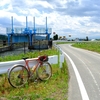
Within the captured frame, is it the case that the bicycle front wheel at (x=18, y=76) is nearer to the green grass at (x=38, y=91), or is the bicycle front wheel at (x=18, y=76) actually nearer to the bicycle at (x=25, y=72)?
the bicycle at (x=25, y=72)

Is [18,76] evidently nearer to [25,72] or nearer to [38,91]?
[25,72]

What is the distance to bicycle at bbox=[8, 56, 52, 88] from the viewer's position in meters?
7.24

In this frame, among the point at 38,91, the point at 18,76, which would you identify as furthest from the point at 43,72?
the point at 38,91

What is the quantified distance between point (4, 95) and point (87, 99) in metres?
2.61

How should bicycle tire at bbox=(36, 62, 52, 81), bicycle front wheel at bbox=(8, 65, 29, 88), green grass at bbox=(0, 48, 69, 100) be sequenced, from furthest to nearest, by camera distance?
1. bicycle tire at bbox=(36, 62, 52, 81)
2. bicycle front wheel at bbox=(8, 65, 29, 88)
3. green grass at bbox=(0, 48, 69, 100)

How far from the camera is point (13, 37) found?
56250mm

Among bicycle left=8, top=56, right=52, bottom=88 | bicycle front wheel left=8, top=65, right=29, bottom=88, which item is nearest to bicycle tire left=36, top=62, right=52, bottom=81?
bicycle left=8, top=56, right=52, bottom=88

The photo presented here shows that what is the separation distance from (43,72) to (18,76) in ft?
4.83

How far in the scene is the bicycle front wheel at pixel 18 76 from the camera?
23.6 ft

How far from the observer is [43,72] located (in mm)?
8570

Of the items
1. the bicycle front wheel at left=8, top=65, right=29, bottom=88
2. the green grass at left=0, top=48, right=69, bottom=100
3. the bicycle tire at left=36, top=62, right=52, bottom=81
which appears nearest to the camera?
the green grass at left=0, top=48, right=69, bottom=100

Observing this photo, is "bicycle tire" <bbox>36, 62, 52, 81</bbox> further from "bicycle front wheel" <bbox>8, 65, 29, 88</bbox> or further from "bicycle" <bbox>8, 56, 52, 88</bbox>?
"bicycle front wheel" <bbox>8, 65, 29, 88</bbox>

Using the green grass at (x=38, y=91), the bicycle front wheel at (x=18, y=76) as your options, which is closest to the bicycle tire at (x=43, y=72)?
the green grass at (x=38, y=91)

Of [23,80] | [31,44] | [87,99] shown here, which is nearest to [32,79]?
[23,80]
